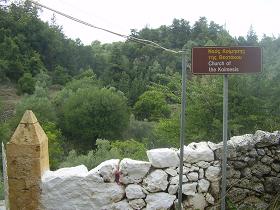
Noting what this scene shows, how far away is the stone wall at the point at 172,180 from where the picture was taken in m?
5.32

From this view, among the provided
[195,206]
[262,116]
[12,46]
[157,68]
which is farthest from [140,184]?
[12,46]

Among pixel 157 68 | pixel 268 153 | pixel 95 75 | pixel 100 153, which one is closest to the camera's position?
pixel 268 153

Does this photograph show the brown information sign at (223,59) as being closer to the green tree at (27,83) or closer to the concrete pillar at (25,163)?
the concrete pillar at (25,163)

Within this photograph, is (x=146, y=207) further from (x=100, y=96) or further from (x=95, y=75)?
(x=95, y=75)

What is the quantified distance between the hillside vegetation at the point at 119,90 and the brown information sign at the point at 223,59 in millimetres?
5242

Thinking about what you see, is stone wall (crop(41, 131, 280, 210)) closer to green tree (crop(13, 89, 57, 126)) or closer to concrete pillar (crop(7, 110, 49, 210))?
concrete pillar (crop(7, 110, 49, 210))

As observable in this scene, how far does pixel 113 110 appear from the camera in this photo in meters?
44.3

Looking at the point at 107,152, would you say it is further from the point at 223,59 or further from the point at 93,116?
the point at 93,116

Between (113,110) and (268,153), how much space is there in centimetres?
3888

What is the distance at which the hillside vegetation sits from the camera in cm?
1527

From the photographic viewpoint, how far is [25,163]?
17.0ft

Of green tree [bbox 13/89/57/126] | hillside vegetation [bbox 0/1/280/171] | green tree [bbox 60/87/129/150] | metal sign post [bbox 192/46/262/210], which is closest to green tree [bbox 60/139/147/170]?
hillside vegetation [bbox 0/1/280/171]

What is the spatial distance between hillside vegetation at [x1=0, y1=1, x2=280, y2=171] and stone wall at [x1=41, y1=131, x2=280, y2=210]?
5.05 metres

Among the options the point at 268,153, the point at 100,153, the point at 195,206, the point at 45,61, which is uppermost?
the point at 45,61
